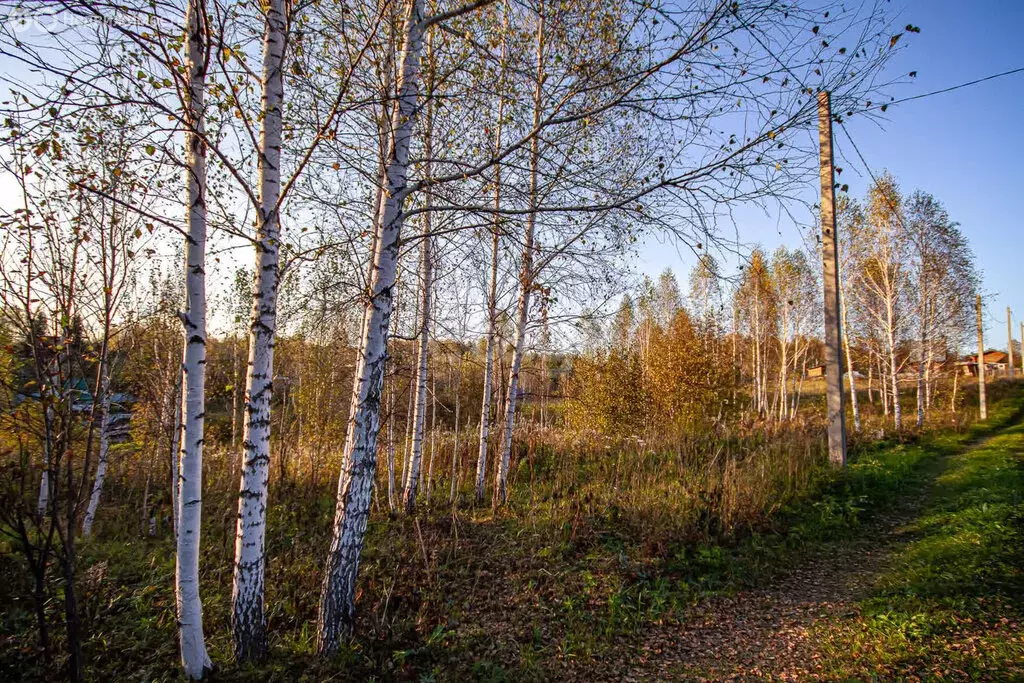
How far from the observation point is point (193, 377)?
3.12 m

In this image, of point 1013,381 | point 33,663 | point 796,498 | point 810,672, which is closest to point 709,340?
point 796,498

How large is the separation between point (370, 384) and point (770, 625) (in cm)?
436

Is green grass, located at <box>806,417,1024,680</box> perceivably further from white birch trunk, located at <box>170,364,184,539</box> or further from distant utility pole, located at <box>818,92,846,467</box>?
white birch trunk, located at <box>170,364,184,539</box>

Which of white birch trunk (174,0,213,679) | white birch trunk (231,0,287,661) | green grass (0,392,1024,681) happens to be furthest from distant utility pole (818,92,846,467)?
white birch trunk (174,0,213,679)

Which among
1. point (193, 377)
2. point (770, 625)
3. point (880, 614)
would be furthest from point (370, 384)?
point (880, 614)

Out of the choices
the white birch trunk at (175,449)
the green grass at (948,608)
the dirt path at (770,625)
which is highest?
the white birch trunk at (175,449)

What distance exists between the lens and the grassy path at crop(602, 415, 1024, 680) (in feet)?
11.1

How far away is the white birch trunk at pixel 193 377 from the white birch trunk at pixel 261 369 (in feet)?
0.91

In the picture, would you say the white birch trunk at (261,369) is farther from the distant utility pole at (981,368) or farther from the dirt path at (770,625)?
the distant utility pole at (981,368)

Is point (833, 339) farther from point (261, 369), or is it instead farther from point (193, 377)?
point (193, 377)

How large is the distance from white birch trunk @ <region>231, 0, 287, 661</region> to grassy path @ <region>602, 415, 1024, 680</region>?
10.3ft

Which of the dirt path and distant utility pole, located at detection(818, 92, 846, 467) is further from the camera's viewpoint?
distant utility pole, located at detection(818, 92, 846, 467)

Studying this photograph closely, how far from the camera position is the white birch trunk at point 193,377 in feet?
9.93

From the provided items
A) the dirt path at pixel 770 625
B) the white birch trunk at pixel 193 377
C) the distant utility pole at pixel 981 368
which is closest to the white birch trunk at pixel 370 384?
the white birch trunk at pixel 193 377
